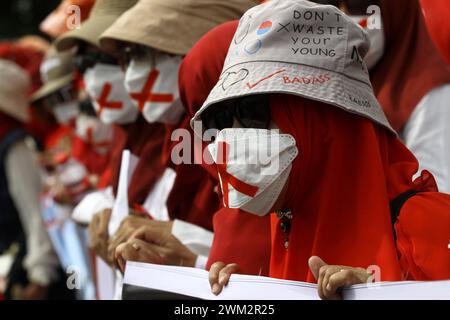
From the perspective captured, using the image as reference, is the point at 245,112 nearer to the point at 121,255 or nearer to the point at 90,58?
the point at 121,255

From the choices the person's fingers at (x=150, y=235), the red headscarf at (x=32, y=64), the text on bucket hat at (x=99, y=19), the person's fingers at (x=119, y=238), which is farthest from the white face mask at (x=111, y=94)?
the red headscarf at (x=32, y=64)

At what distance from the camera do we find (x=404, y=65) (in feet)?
11.6

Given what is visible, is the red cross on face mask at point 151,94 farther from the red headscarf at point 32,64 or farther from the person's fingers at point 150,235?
the red headscarf at point 32,64

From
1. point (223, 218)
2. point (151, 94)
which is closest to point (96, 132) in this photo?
point (151, 94)

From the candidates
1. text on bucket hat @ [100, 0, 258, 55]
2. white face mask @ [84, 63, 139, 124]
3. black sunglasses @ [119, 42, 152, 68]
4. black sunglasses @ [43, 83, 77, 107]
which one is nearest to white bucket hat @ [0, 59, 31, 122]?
black sunglasses @ [43, 83, 77, 107]

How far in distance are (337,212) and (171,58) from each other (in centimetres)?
146

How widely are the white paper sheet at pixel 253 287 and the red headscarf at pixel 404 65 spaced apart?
109 cm

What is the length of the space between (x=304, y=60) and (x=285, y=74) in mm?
72

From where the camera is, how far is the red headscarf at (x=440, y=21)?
2.55 meters

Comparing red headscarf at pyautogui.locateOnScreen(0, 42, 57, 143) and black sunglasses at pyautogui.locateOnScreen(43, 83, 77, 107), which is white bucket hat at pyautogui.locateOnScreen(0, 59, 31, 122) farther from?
red headscarf at pyautogui.locateOnScreen(0, 42, 57, 143)
